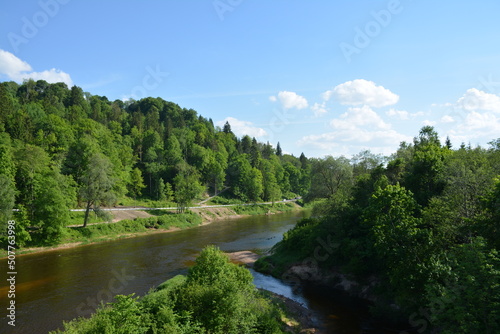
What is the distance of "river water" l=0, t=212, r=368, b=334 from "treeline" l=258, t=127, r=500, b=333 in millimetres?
4450

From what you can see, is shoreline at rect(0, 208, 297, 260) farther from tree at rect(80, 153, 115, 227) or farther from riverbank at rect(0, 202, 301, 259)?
tree at rect(80, 153, 115, 227)

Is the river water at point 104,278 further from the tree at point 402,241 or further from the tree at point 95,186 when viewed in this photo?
the tree at point 95,186

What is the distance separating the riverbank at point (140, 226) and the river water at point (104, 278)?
2.17 metres

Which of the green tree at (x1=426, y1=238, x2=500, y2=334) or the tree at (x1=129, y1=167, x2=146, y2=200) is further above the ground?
the tree at (x1=129, y1=167, x2=146, y2=200)

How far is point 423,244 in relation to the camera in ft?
69.3

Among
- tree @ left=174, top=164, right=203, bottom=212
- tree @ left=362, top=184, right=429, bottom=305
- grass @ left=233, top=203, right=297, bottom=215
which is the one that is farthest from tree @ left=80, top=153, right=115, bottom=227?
grass @ left=233, top=203, right=297, bottom=215

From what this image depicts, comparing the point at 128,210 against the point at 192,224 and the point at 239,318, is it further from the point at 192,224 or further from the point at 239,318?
the point at 239,318

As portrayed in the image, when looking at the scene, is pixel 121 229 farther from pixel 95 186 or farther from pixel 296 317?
pixel 296 317

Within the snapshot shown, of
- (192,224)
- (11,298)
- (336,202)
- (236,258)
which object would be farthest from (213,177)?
(11,298)

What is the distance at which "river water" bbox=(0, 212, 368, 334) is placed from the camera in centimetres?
2352

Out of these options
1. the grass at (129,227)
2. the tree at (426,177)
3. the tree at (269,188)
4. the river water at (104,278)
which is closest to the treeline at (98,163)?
the tree at (269,188)

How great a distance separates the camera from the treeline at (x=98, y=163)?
4688 cm

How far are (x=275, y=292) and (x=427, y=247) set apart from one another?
15096mm

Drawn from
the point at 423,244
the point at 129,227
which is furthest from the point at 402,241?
the point at 129,227
